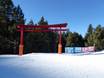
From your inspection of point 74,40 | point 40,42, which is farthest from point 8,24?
point 74,40

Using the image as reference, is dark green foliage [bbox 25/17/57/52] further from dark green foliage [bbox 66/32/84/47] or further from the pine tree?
dark green foliage [bbox 66/32/84/47]

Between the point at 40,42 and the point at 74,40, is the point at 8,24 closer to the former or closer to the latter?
the point at 40,42

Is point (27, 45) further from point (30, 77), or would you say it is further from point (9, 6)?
point (30, 77)

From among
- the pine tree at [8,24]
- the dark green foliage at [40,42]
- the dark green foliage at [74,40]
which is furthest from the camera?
the dark green foliage at [74,40]

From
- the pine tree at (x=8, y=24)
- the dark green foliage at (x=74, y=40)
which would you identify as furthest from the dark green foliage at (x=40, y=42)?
the dark green foliage at (x=74, y=40)

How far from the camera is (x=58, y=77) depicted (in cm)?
863

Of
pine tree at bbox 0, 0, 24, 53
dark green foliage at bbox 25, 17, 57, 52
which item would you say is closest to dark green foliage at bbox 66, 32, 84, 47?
dark green foliage at bbox 25, 17, 57, 52

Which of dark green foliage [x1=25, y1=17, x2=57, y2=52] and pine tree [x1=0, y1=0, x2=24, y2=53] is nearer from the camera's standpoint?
pine tree [x1=0, y1=0, x2=24, y2=53]

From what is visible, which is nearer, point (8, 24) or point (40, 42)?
point (8, 24)

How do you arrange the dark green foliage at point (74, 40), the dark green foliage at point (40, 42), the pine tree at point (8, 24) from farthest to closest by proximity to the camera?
the dark green foliage at point (74, 40), the dark green foliage at point (40, 42), the pine tree at point (8, 24)

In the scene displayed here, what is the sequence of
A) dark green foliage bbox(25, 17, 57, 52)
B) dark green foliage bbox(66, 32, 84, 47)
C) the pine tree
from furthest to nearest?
dark green foliage bbox(66, 32, 84, 47) < dark green foliage bbox(25, 17, 57, 52) < the pine tree

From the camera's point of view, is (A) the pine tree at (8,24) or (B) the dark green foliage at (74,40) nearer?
(A) the pine tree at (8,24)

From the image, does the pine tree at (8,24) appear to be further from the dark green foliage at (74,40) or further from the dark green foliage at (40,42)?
the dark green foliage at (74,40)

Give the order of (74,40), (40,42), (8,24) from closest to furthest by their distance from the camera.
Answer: (8,24) < (40,42) < (74,40)
